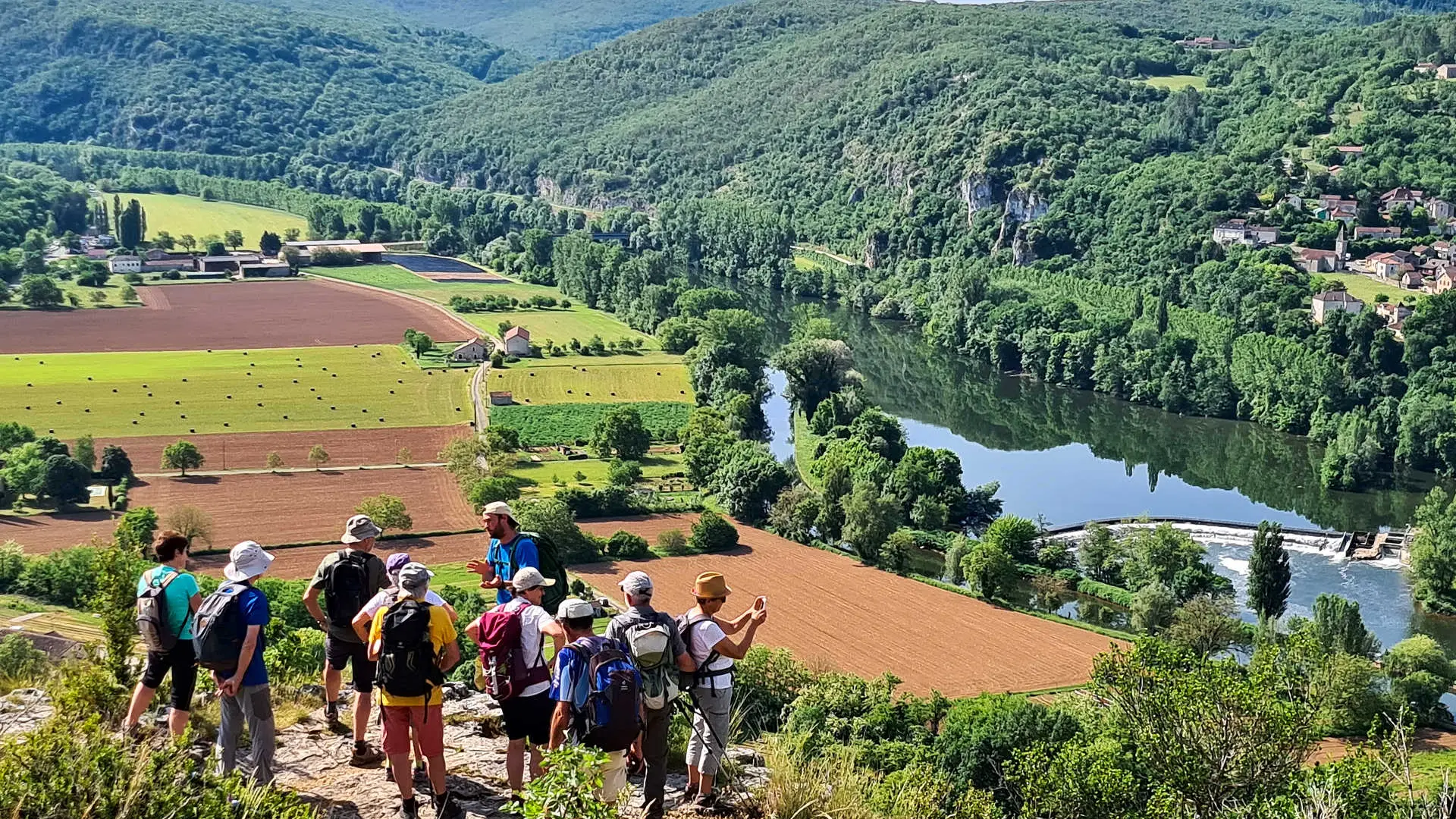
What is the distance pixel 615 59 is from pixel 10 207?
8642cm

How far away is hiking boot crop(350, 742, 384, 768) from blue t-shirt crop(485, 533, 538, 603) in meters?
1.35

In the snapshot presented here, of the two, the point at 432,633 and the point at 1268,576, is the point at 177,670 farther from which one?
the point at 1268,576

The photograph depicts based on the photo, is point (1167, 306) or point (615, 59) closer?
point (1167, 306)

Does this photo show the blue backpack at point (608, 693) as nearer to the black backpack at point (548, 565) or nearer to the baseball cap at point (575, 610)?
the baseball cap at point (575, 610)

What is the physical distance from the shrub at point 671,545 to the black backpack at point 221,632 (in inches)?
1229

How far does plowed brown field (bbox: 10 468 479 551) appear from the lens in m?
40.1

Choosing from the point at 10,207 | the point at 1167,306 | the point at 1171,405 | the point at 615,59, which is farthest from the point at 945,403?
the point at 615,59

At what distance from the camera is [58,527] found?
1596 inches

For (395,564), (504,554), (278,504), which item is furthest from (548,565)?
(278,504)

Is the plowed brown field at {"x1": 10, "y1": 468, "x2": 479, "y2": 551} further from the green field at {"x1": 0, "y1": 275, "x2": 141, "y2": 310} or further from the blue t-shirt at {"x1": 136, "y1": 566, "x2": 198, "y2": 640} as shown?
the green field at {"x1": 0, "y1": 275, "x2": 141, "y2": 310}

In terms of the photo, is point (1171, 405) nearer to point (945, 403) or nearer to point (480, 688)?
point (945, 403)

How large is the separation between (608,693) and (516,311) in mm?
72222

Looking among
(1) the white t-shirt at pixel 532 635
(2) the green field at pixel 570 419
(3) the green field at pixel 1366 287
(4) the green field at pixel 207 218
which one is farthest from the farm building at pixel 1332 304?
(4) the green field at pixel 207 218

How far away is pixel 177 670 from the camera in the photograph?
31.9 ft
